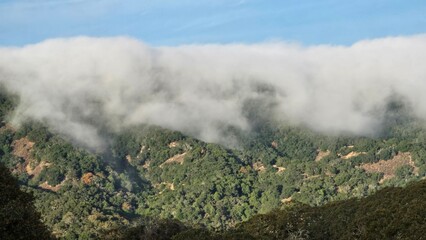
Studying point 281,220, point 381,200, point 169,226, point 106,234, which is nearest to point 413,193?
point 381,200

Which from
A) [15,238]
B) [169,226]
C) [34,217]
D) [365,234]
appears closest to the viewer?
[15,238]

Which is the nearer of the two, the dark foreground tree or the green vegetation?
the dark foreground tree

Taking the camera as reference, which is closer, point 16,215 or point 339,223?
point 16,215

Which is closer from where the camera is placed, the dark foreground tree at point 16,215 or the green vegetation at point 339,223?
the dark foreground tree at point 16,215

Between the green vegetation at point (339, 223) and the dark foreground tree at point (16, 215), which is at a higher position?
the dark foreground tree at point (16, 215)

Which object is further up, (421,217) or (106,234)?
(421,217)

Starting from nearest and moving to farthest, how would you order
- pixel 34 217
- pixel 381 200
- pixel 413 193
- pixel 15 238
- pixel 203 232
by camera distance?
pixel 15 238 → pixel 34 217 → pixel 203 232 → pixel 413 193 → pixel 381 200

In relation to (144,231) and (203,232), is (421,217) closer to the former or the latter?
(203,232)

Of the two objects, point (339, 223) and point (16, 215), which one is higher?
point (16, 215)

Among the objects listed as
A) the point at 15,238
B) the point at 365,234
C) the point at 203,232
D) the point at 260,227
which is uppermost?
the point at 15,238

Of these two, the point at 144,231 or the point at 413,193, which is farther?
the point at 413,193

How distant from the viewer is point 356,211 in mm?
139125

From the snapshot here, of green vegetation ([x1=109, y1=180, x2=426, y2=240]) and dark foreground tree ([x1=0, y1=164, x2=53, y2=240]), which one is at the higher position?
dark foreground tree ([x1=0, y1=164, x2=53, y2=240])

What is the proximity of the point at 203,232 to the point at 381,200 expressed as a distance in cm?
5838
